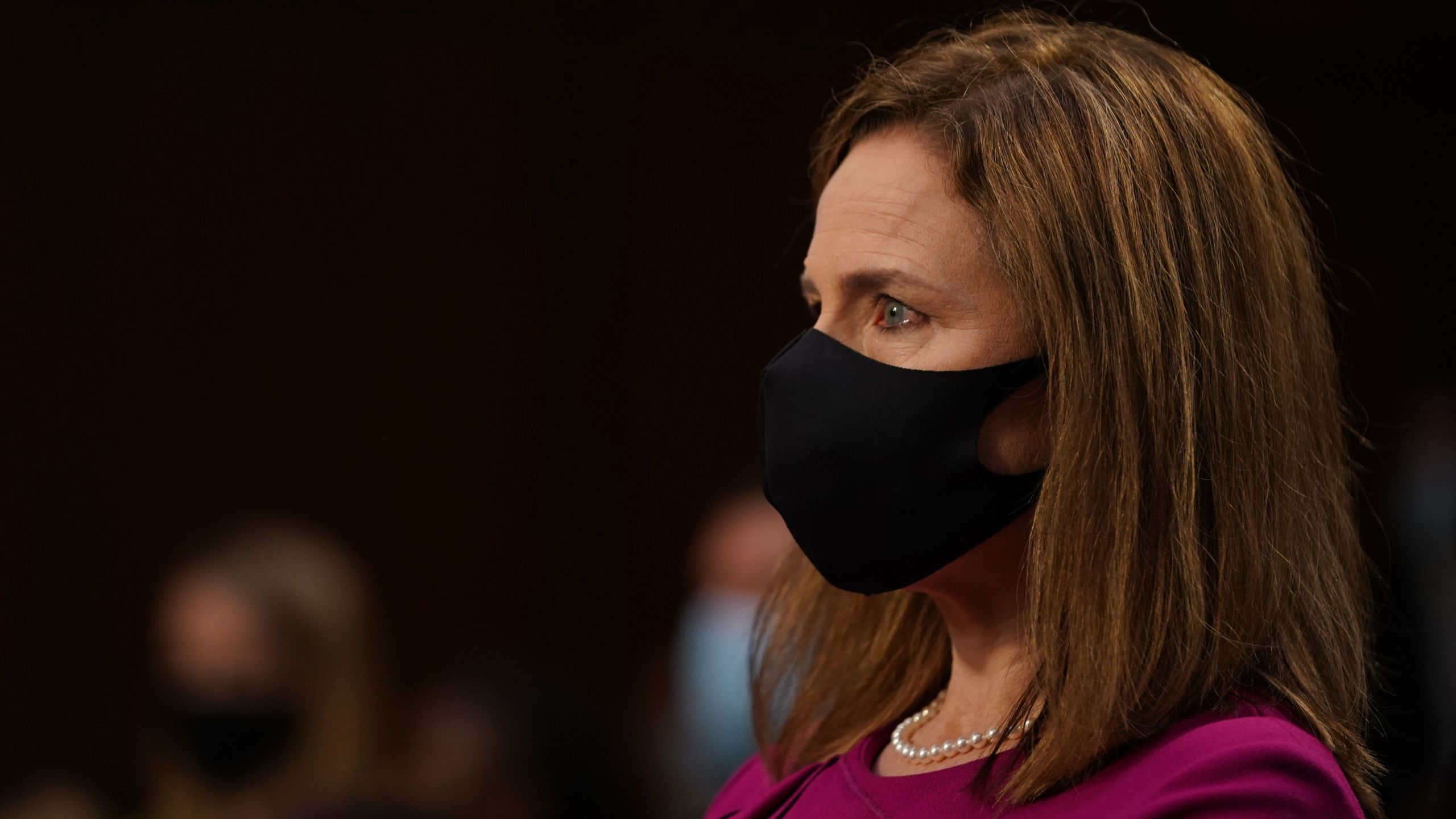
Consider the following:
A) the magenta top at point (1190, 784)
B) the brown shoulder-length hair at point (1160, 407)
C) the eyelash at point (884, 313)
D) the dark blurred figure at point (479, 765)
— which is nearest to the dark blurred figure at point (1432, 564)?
the brown shoulder-length hair at point (1160, 407)

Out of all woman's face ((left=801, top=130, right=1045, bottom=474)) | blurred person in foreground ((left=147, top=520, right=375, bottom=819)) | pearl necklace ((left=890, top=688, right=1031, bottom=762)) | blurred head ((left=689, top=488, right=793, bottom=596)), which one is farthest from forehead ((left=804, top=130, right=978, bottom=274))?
blurred head ((left=689, top=488, right=793, bottom=596))

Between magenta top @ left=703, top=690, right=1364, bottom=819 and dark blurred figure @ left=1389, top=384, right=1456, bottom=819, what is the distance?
607 mm

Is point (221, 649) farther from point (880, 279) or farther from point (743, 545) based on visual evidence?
point (880, 279)

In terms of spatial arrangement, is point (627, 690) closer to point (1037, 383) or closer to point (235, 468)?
point (235, 468)

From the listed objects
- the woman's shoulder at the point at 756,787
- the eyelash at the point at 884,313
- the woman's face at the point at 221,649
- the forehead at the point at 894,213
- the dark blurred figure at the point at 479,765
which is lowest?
the dark blurred figure at the point at 479,765

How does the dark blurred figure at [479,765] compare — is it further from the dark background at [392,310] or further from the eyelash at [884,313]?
the eyelash at [884,313]

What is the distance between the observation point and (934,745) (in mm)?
1402

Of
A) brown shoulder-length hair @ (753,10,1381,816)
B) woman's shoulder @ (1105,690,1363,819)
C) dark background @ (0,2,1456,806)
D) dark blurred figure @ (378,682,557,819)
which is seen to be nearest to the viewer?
woman's shoulder @ (1105,690,1363,819)

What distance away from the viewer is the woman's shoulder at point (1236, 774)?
111 centimetres

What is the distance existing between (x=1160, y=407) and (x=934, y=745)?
38 cm

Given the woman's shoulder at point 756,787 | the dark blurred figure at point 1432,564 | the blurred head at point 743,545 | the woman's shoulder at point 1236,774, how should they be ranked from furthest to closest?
the blurred head at point 743,545 < the dark blurred figure at point 1432,564 < the woman's shoulder at point 756,787 < the woman's shoulder at point 1236,774

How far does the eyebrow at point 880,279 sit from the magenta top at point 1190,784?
0.39m

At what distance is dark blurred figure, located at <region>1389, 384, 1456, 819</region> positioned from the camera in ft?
5.70

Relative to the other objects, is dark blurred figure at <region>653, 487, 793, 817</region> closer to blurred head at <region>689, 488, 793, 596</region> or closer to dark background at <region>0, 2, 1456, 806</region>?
blurred head at <region>689, 488, 793, 596</region>
